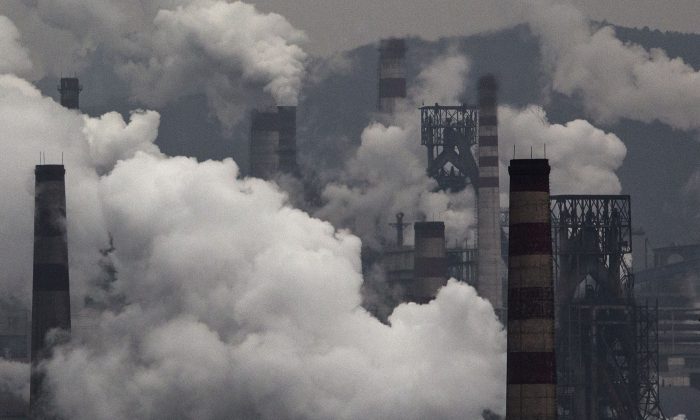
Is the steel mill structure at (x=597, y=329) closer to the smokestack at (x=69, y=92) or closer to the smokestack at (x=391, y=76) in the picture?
the smokestack at (x=69, y=92)

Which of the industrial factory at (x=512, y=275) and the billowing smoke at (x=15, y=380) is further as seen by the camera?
the billowing smoke at (x=15, y=380)

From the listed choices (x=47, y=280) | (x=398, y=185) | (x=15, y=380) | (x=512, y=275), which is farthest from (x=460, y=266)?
(x=512, y=275)

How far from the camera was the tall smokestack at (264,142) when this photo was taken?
131 metres

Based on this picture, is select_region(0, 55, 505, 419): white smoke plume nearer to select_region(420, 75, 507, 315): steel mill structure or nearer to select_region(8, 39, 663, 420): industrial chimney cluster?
select_region(8, 39, 663, 420): industrial chimney cluster

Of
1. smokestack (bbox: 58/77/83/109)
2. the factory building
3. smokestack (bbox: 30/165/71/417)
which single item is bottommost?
the factory building

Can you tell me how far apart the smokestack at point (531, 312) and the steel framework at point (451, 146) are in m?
80.2

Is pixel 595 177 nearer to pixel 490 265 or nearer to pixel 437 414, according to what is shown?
pixel 490 265

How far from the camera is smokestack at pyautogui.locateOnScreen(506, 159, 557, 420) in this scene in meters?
59.7

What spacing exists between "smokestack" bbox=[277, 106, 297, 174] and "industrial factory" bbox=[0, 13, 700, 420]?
17 centimetres

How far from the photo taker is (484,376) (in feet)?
242

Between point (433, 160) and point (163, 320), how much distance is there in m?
71.4

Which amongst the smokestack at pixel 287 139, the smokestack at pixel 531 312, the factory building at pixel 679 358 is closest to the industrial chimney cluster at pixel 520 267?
the smokestack at pixel 531 312

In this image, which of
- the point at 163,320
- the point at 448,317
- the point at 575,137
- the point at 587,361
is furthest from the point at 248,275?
the point at 575,137

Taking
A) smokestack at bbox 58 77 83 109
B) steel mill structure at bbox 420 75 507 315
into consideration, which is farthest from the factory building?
smokestack at bbox 58 77 83 109
